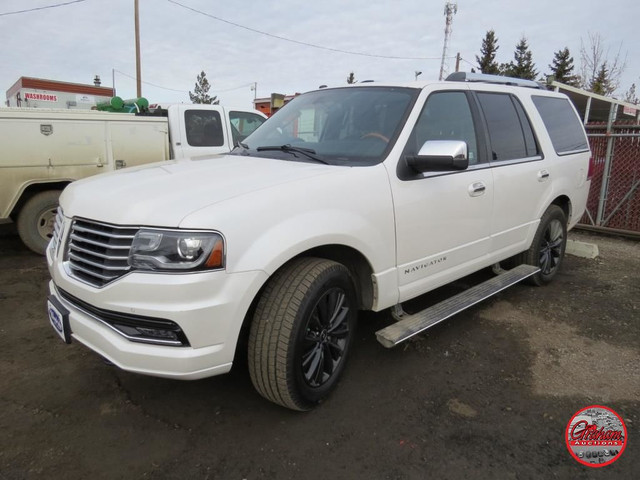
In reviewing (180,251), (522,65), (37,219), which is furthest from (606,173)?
(522,65)

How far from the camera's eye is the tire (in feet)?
14.3

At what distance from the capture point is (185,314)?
197cm

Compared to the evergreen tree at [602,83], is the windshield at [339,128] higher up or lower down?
lower down

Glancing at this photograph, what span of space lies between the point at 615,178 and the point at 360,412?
22.9 feet

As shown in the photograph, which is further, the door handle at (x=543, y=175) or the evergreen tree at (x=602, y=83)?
the evergreen tree at (x=602, y=83)

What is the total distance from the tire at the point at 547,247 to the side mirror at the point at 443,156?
2.09 meters

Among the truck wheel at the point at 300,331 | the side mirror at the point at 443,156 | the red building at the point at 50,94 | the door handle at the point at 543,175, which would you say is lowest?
the truck wheel at the point at 300,331

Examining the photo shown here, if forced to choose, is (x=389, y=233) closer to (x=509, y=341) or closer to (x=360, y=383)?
(x=360, y=383)

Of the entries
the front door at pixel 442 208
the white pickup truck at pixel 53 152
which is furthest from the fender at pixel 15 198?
the front door at pixel 442 208

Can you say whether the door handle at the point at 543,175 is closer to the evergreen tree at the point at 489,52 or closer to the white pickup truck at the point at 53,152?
the white pickup truck at the point at 53,152

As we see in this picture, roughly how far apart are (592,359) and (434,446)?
1.70 meters

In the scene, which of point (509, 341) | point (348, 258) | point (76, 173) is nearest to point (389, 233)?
point (348, 258)

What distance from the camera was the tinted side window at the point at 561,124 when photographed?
4406 mm

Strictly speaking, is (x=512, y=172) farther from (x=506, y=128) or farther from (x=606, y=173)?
(x=606, y=173)
